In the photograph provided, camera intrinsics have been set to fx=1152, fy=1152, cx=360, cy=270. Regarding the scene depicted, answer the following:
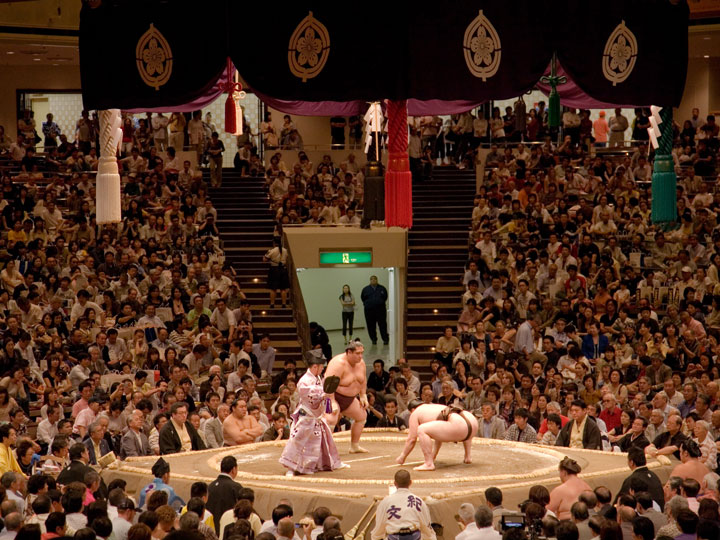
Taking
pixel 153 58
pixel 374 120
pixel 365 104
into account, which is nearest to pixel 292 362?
pixel 365 104

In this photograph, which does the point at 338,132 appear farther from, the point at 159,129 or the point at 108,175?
the point at 108,175

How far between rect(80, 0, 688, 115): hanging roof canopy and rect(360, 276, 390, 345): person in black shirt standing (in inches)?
315

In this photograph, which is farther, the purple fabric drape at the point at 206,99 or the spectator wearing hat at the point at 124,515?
the purple fabric drape at the point at 206,99

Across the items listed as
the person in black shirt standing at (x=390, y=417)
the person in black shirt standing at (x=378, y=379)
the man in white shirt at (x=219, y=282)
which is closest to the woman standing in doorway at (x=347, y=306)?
the man in white shirt at (x=219, y=282)

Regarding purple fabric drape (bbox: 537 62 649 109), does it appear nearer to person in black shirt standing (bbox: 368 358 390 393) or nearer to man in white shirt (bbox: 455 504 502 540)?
man in white shirt (bbox: 455 504 502 540)

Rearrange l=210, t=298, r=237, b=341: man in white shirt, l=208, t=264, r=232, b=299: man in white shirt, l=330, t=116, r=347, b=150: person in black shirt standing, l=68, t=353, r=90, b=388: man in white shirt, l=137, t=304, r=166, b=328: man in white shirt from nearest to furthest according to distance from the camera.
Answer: l=68, t=353, r=90, b=388: man in white shirt
l=137, t=304, r=166, b=328: man in white shirt
l=210, t=298, r=237, b=341: man in white shirt
l=208, t=264, r=232, b=299: man in white shirt
l=330, t=116, r=347, b=150: person in black shirt standing

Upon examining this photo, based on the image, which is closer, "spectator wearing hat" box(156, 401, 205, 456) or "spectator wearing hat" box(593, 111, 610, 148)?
"spectator wearing hat" box(156, 401, 205, 456)

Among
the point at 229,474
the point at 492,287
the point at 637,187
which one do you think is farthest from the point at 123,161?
the point at 229,474

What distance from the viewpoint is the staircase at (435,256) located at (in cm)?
1285

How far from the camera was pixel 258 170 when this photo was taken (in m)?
15.4

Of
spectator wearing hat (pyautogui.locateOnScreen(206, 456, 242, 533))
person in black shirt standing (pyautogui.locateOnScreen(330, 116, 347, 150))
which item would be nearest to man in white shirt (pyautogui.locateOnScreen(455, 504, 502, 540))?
spectator wearing hat (pyautogui.locateOnScreen(206, 456, 242, 533))

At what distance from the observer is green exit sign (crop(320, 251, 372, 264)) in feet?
44.1

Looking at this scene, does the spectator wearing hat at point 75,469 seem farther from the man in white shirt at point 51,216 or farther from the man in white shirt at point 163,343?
the man in white shirt at point 51,216

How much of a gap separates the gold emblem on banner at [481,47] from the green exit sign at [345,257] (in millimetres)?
7506
